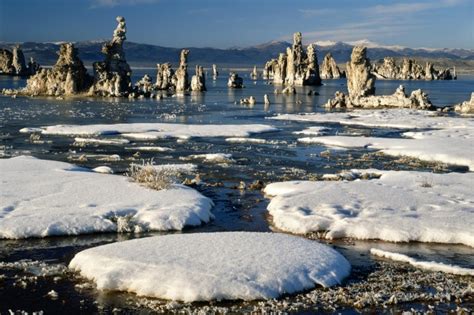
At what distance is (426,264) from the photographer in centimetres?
1440

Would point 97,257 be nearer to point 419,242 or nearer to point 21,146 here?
point 419,242

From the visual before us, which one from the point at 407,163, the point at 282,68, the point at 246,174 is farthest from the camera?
the point at 282,68

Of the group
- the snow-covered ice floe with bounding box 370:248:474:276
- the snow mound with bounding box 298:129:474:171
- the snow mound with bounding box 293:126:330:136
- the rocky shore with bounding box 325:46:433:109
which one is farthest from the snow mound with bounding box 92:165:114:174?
the rocky shore with bounding box 325:46:433:109

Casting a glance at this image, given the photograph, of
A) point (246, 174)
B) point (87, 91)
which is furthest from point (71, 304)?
point (87, 91)

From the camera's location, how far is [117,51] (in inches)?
3684

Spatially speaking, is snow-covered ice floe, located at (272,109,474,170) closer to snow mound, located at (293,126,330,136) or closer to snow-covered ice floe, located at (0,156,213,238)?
snow mound, located at (293,126,330,136)

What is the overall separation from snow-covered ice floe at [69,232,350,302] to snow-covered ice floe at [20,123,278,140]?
83.5 feet

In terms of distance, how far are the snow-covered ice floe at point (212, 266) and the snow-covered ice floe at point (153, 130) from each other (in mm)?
25452

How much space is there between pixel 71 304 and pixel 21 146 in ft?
81.0

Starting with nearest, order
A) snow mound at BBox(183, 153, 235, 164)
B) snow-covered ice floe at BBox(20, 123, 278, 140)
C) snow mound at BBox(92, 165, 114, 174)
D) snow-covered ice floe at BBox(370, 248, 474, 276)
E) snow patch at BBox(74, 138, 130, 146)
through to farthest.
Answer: snow-covered ice floe at BBox(370, 248, 474, 276), snow mound at BBox(92, 165, 114, 174), snow mound at BBox(183, 153, 235, 164), snow patch at BBox(74, 138, 130, 146), snow-covered ice floe at BBox(20, 123, 278, 140)

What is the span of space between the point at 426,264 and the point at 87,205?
1031 centimetres

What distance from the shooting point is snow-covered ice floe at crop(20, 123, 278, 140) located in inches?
1598

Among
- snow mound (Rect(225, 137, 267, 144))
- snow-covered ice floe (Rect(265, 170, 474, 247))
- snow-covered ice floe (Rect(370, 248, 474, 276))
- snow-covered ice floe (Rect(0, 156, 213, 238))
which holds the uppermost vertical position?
snow-covered ice floe (Rect(0, 156, 213, 238))

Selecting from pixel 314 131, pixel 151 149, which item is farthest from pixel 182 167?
pixel 314 131
